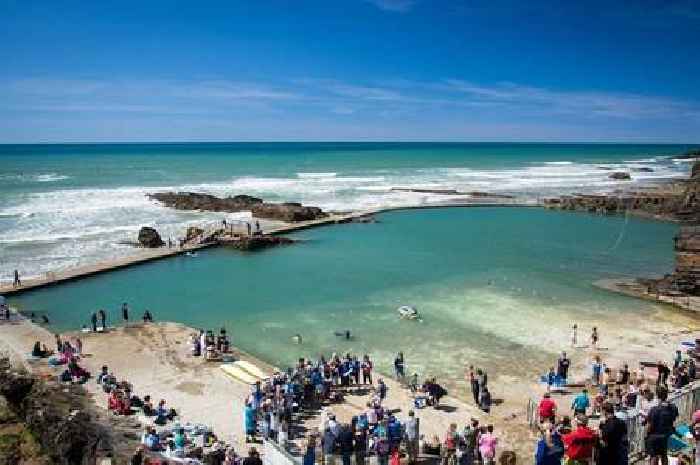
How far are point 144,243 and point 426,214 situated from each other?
27.7 metres

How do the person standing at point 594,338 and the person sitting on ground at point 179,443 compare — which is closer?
the person sitting on ground at point 179,443

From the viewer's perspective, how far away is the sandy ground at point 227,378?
16.3 metres

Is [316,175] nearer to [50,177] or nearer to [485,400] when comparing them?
[50,177]

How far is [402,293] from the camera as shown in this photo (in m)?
30.0

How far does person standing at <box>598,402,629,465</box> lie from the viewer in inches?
338

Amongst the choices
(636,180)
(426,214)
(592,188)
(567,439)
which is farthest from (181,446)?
(636,180)

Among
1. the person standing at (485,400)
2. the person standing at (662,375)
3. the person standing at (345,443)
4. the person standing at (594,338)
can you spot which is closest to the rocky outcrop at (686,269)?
the person standing at (594,338)

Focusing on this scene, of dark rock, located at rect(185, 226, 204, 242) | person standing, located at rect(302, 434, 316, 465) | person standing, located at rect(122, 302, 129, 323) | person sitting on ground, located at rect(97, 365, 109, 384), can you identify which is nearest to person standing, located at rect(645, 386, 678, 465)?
person standing, located at rect(302, 434, 316, 465)

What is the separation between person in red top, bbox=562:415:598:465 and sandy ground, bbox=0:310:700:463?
5265mm

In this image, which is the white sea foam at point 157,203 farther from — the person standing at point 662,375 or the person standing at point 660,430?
the person standing at point 660,430

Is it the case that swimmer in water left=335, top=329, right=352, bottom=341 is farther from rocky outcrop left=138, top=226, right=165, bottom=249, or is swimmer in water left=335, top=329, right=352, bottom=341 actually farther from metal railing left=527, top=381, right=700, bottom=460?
rocky outcrop left=138, top=226, right=165, bottom=249

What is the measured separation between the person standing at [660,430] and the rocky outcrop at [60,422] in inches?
414

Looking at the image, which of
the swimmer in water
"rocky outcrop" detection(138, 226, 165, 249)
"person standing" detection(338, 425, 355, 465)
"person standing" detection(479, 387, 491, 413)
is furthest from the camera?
"rocky outcrop" detection(138, 226, 165, 249)

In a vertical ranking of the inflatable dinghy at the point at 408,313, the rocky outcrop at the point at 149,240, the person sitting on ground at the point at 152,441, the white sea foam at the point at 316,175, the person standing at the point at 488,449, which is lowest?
the person sitting on ground at the point at 152,441
